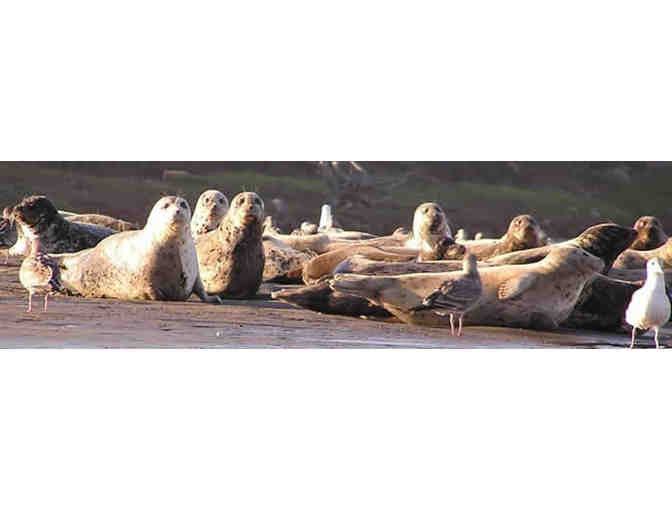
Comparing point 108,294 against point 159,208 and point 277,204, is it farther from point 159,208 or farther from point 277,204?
point 277,204

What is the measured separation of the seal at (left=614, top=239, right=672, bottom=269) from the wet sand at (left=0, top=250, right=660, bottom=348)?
188 cm

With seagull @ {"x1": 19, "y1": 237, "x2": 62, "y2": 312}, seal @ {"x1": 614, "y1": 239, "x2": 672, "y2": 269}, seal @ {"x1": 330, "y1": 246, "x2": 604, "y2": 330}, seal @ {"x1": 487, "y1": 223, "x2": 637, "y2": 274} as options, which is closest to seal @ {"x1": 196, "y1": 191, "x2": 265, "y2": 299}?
seagull @ {"x1": 19, "y1": 237, "x2": 62, "y2": 312}

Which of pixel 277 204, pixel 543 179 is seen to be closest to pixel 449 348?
pixel 277 204

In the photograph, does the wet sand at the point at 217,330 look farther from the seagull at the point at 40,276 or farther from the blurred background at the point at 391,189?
the blurred background at the point at 391,189

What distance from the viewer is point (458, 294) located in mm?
8805

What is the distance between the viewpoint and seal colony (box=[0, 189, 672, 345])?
9.10 metres

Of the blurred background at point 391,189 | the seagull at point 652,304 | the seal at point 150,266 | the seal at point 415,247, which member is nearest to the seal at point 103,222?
the seal at point 415,247

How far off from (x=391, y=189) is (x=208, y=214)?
7.46 meters

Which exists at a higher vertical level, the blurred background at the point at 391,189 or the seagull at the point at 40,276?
the blurred background at the point at 391,189

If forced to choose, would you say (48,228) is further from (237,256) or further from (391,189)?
(391,189)

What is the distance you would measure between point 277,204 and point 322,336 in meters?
9.82

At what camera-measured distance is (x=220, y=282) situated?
34.9 feet

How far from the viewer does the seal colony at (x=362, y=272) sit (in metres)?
9.10

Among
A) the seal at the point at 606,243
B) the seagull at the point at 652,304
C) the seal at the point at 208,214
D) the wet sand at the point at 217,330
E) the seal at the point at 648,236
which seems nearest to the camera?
the wet sand at the point at 217,330
